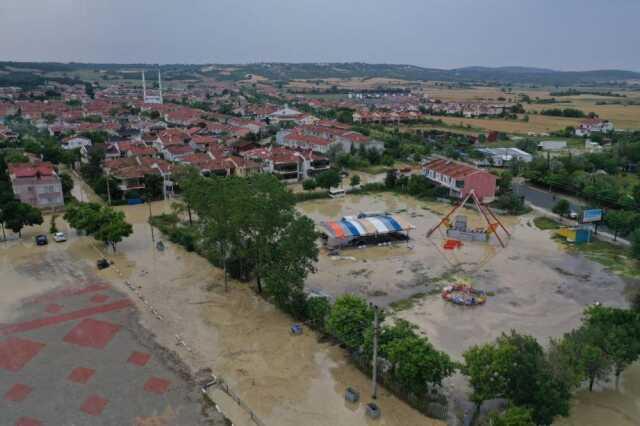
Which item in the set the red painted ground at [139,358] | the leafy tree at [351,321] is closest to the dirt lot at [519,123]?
the leafy tree at [351,321]

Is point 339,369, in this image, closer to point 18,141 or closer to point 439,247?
point 439,247

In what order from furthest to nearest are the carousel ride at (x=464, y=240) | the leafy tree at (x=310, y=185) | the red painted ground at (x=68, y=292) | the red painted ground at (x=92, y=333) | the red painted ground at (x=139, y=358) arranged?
the leafy tree at (x=310, y=185)
the carousel ride at (x=464, y=240)
the red painted ground at (x=68, y=292)
the red painted ground at (x=92, y=333)
the red painted ground at (x=139, y=358)

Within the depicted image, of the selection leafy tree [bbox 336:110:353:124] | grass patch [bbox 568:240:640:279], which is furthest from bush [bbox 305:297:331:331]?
leafy tree [bbox 336:110:353:124]

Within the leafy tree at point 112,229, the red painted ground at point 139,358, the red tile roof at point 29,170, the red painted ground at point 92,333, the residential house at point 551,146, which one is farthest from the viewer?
the residential house at point 551,146

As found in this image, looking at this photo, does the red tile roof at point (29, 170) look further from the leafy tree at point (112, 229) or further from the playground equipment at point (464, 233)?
the playground equipment at point (464, 233)

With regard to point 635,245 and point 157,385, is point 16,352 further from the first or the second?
point 635,245

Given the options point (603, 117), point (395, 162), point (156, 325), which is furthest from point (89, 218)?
point (603, 117)
